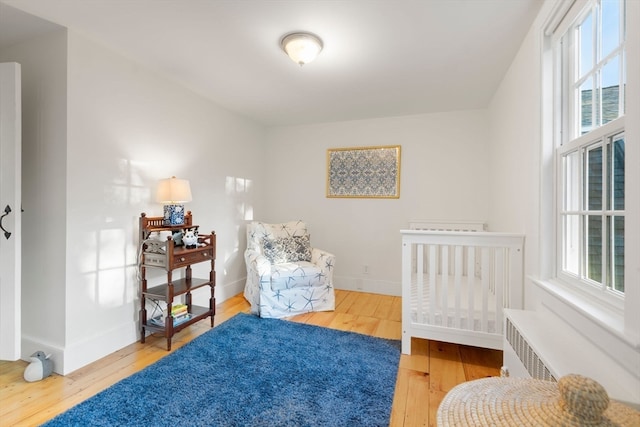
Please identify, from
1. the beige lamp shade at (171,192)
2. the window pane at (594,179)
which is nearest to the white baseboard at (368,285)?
the beige lamp shade at (171,192)

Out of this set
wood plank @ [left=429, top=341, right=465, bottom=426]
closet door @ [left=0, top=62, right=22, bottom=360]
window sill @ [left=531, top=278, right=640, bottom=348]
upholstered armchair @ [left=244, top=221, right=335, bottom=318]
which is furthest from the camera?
upholstered armchair @ [left=244, top=221, right=335, bottom=318]

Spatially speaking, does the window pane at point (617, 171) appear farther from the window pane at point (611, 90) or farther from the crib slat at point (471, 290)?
the crib slat at point (471, 290)

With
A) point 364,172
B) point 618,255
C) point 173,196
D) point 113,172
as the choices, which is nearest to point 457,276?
point 618,255

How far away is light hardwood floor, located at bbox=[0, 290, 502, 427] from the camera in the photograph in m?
1.55

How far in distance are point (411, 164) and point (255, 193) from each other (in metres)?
2.11

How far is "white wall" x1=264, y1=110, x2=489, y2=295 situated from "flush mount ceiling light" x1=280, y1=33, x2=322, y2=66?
189 centimetres

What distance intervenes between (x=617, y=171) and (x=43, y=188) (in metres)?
3.18

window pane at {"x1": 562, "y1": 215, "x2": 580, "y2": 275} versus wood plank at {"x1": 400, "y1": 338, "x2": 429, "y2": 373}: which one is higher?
window pane at {"x1": 562, "y1": 215, "x2": 580, "y2": 275}

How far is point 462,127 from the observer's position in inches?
134

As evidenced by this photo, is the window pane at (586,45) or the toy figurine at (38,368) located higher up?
the window pane at (586,45)

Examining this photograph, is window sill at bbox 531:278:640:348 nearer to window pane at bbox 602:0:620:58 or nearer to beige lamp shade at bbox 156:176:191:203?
window pane at bbox 602:0:620:58

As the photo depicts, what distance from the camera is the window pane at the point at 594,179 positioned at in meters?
1.25

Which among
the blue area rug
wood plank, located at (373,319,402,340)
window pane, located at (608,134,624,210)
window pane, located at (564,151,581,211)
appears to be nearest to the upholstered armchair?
the blue area rug

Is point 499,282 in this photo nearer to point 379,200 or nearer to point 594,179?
point 594,179
